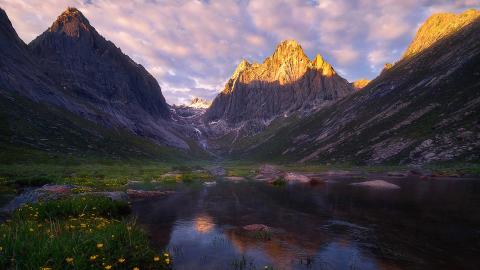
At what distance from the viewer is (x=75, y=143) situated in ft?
452

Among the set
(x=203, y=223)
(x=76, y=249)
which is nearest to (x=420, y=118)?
(x=203, y=223)

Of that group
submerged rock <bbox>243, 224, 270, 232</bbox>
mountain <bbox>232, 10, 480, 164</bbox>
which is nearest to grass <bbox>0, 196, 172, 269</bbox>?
submerged rock <bbox>243, 224, 270, 232</bbox>

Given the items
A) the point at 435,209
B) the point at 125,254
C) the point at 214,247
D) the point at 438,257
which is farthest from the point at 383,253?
the point at 435,209

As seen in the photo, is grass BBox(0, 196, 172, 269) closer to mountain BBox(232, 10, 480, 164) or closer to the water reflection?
the water reflection

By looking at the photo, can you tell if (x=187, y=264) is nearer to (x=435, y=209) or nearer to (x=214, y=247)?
(x=214, y=247)

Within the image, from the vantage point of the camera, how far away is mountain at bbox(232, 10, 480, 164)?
9744cm

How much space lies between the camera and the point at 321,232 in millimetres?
23750

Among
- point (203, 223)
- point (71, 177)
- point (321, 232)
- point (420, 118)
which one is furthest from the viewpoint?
point (420, 118)

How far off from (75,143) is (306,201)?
122590mm

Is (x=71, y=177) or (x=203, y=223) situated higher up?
(x=71, y=177)

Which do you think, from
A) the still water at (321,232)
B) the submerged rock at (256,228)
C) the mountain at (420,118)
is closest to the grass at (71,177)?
the still water at (321,232)

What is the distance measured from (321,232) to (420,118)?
120 meters

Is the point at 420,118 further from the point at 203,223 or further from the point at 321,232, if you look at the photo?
the point at 203,223

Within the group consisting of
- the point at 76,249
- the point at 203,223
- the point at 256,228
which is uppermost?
the point at 76,249
